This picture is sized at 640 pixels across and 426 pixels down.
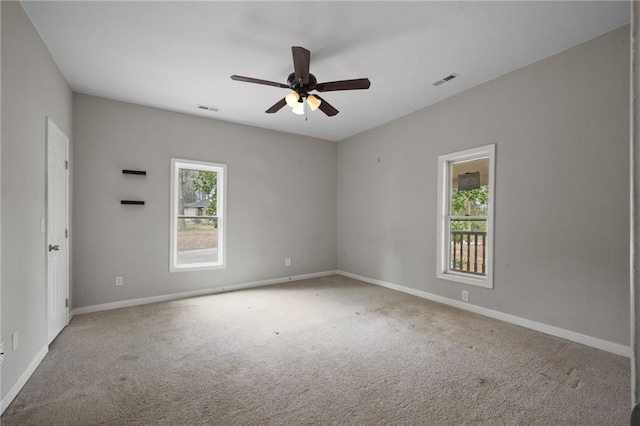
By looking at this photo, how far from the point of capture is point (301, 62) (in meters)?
2.55

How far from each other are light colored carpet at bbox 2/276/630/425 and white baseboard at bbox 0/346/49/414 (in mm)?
42

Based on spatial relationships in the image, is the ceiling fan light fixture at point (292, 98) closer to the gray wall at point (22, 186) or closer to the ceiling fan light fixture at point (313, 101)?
the ceiling fan light fixture at point (313, 101)

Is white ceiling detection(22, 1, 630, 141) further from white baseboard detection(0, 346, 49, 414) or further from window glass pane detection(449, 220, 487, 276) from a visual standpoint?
Answer: white baseboard detection(0, 346, 49, 414)

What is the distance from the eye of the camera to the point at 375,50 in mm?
2934

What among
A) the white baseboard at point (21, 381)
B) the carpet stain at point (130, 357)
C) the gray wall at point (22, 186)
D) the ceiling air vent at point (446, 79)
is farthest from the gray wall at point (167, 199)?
the ceiling air vent at point (446, 79)

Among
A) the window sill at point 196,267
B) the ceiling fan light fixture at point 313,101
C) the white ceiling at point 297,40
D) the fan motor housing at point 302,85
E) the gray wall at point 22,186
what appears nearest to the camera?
the gray wall at point 22,186

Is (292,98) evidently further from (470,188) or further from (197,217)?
(197,217)

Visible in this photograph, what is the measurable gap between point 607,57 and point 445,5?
5.65ft

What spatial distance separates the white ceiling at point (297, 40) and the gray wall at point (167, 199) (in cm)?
60

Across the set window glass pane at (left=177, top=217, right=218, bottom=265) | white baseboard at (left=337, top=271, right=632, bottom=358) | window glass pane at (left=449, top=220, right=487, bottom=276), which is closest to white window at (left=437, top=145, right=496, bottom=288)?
window glass pane at (left=449, top=220, right=487, bottom=276)

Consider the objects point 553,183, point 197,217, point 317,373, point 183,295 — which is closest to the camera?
point 317,373

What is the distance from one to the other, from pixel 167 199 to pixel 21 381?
2687 millimetres

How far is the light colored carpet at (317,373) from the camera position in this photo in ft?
6.25

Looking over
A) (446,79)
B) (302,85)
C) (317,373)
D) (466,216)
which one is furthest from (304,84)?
(466,216)
